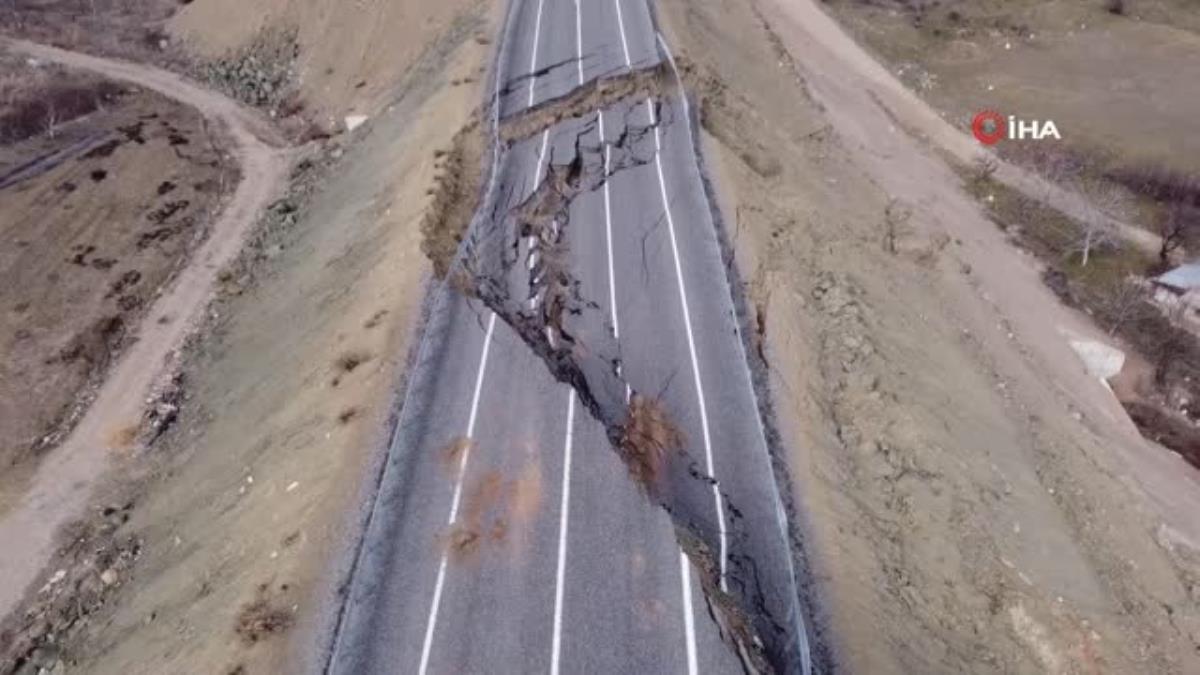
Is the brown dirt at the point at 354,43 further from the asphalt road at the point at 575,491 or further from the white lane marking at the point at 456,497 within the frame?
the white lane marking at the point at 456,497

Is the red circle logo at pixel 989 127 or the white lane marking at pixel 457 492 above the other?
the white lane marking at pixel 457 492

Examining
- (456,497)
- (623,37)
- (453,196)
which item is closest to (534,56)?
(623,37)

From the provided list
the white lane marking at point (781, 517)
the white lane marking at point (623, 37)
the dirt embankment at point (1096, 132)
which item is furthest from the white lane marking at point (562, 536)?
the dirt embankment at point (1096, 132)

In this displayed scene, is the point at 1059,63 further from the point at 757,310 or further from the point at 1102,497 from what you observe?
the point at 757,310

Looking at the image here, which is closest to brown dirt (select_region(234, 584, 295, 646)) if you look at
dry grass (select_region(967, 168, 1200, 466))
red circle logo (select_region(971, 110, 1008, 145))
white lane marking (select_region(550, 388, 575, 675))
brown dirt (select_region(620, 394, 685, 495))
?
white lane marking (select_region(550, 388, 575, 675))

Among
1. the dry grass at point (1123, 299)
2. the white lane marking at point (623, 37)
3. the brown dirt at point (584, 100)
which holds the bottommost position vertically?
the dry grass at point (1123, 299)

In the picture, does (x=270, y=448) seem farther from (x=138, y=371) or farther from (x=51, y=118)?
(x=51, y=118)

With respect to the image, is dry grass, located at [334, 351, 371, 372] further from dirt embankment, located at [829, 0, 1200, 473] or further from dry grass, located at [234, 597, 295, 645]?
dirt embankment, located at [829, 0, 1200, 473]

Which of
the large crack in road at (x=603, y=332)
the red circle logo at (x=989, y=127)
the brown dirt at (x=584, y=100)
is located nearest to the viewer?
the large crack in road at (x=603, y=332)
